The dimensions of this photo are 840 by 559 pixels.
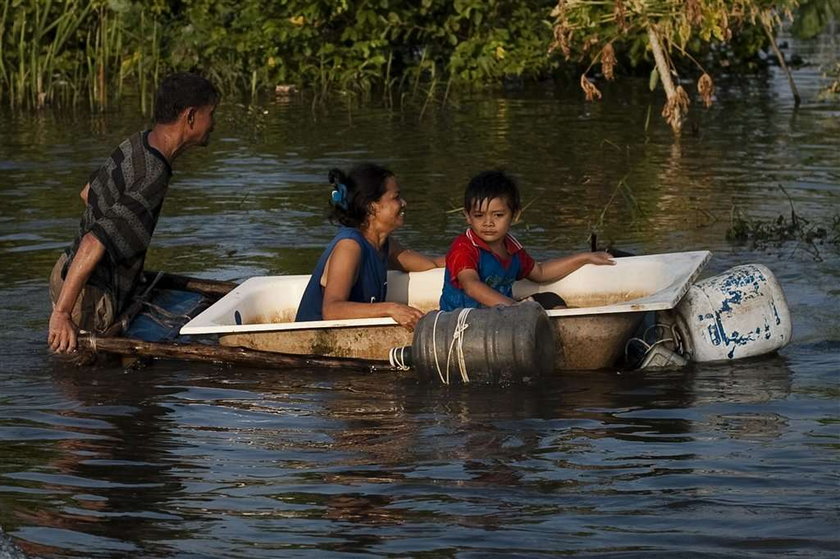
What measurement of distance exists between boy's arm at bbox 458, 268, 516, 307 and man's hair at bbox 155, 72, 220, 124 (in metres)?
1.58

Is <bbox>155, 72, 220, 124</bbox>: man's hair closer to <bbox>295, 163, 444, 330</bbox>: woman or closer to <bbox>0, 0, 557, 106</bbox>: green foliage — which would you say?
<bbox>295, 163, 444, 330</bbox>: woman

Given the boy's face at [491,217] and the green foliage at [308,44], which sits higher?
the green foliage at [308,44]

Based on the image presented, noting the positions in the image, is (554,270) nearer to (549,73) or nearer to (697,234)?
(697,234)

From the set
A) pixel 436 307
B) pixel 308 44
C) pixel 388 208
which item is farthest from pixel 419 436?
pixel 308 44

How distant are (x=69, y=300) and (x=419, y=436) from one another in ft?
6.78

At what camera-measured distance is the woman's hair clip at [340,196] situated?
825 centimetres

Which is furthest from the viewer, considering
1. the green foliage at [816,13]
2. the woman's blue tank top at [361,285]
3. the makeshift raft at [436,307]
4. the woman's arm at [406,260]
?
the woman's arm at [406,260]

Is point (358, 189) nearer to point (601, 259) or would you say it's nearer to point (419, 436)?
point (601, 259)

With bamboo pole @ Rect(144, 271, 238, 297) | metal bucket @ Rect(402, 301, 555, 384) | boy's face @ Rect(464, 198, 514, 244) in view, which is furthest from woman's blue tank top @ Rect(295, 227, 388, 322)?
bamboo pole @ Rect(144, 271, 238, 297)

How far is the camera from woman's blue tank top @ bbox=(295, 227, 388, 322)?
27.5 feet

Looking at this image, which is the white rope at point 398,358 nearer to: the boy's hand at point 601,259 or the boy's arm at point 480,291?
the boy's arm at point 480,291

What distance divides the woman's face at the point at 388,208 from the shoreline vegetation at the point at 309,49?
37.4 feet

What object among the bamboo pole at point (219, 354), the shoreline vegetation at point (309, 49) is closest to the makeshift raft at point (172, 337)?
the bamboo pole at point (219, 354)

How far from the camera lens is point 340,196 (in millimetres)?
8242
